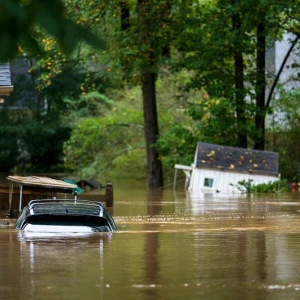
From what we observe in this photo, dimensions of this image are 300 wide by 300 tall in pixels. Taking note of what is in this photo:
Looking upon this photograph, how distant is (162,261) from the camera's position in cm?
1423

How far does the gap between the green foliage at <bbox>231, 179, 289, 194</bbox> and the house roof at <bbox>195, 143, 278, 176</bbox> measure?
1394 mm

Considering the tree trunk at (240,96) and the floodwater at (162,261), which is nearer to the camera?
the floodwater at (162,261)

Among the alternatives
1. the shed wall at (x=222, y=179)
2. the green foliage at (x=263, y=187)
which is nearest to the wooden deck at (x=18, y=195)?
the green foliage at (x=263, y=187)

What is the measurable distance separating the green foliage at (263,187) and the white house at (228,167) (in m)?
1.14

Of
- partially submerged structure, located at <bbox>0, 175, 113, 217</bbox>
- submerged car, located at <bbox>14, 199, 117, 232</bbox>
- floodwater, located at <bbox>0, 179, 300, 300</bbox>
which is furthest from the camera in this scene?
partially submerged structure, located at <bbox>0, 175, 113, 217</bbox>

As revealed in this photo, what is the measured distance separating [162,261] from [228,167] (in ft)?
95.1

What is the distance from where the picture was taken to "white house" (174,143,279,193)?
42938mm

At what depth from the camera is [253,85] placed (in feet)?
Result: 150

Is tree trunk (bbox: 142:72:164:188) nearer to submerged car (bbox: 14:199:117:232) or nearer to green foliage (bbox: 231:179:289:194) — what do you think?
green foliage (bbox: 231:179:289:194)

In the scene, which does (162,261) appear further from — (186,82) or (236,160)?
(186,82)

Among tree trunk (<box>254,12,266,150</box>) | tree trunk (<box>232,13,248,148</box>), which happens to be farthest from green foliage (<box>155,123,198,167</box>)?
tree trunk (<box>254,12,266,150</box>)

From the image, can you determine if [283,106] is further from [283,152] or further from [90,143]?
[90,143]

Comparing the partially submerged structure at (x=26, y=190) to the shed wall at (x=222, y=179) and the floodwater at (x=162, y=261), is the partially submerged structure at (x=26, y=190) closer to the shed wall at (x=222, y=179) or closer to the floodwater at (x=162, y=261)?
the floodwater at (x=162, y=261)

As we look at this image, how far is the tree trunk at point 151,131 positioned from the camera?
151 ft
